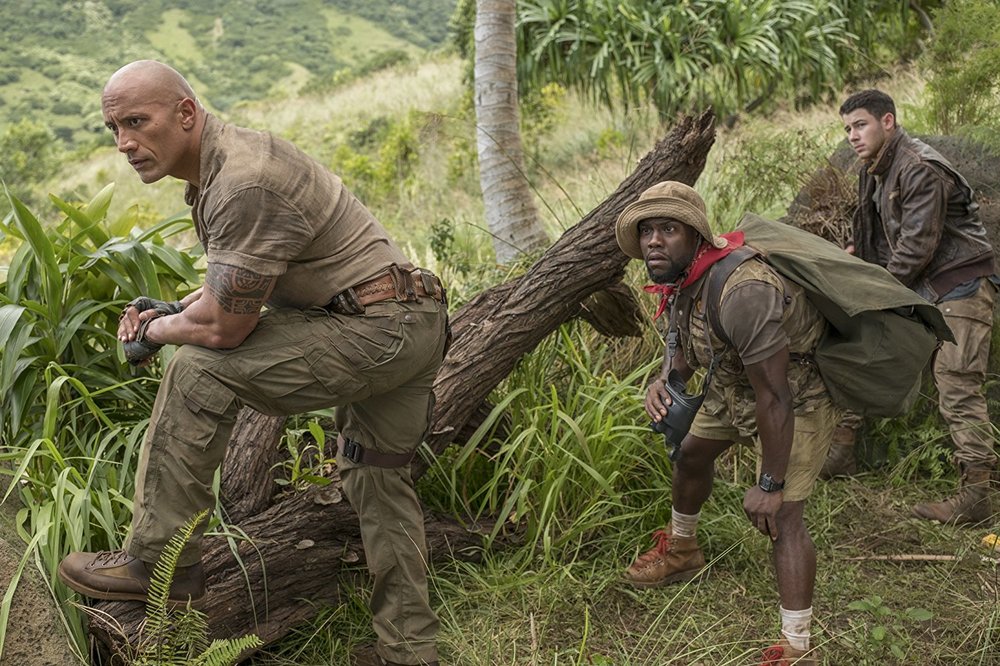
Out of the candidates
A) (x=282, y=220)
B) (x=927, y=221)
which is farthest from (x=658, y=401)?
(x=927, y=221)

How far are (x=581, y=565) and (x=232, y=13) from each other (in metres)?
63.4

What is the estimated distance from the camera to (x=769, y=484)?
3.19 m

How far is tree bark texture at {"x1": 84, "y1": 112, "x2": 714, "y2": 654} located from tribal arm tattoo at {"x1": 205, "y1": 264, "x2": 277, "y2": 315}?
1.10 meters

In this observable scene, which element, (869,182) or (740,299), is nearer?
(740,299)

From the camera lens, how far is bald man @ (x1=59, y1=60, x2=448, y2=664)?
2781 mm

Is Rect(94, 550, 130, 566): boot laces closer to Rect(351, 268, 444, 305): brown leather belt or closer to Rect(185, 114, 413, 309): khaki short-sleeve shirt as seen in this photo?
Rect(185, 114, 413, 309): khaki short-sleeve shirt

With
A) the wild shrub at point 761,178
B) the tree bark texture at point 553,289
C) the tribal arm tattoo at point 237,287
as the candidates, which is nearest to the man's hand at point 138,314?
the tribal arm tattoo at point 237,287

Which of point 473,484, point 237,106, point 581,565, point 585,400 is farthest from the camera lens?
point 237,106

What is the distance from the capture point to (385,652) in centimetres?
338

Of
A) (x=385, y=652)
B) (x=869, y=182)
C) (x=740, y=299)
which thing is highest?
(x=740, y=299)

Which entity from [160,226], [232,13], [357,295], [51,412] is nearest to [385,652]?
[357,295]

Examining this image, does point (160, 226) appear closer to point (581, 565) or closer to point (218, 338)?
point (218, 338)

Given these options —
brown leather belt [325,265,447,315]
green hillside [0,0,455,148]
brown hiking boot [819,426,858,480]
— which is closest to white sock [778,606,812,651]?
brown leather belt [325,265,447,315]

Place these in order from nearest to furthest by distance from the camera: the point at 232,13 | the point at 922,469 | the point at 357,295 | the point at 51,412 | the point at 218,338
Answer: the point at 218,338, the point at 357,295, the point at 51,412, the point at 922,469, the point at 232,13
